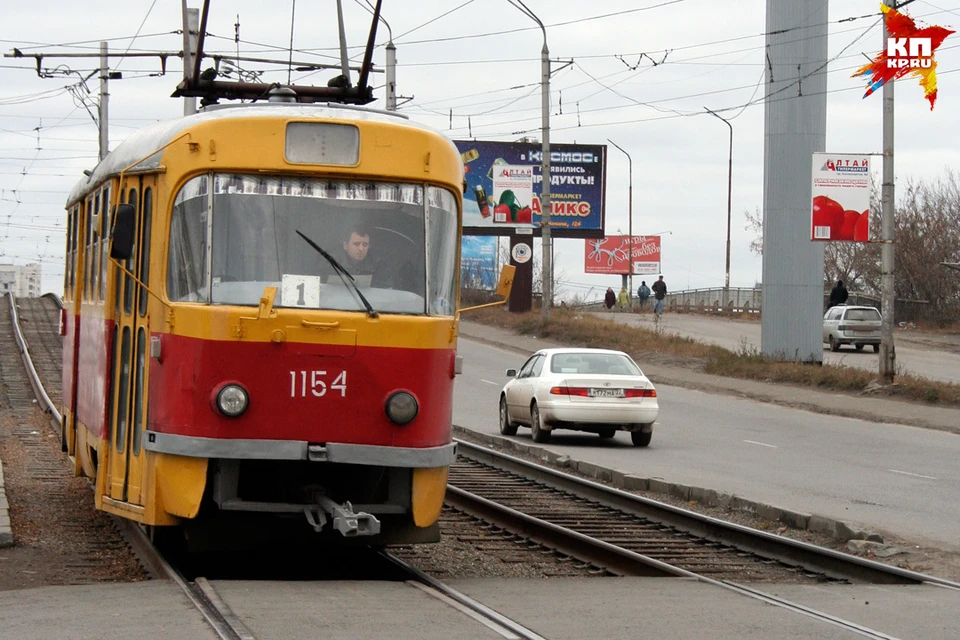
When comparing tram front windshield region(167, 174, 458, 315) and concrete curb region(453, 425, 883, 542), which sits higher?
tram front windshield region(167, 174, 458, 315)

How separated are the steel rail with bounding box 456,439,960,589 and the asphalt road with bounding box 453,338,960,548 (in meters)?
A: 1.52

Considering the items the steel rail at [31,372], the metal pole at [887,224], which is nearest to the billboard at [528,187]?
the steel rail at [31,372]

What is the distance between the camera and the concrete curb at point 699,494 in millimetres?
12531

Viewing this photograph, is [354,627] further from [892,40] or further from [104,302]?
[892,40]

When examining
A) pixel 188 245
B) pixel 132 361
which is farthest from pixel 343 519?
pixel 132 361

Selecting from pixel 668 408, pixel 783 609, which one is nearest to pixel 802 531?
pixel 783 609

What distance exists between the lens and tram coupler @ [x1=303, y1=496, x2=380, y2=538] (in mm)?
8750

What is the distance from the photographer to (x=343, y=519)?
28.8ft

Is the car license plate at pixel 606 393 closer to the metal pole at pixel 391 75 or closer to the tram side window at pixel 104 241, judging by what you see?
the tram side window at pixel 104 241

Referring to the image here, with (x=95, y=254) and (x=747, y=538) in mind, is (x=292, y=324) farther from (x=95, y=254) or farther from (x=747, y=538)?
(x=747, y=538)

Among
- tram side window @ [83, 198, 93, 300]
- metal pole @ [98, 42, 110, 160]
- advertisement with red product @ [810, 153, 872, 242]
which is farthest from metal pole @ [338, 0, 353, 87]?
metal pole @ [98, 42, 110, 160]

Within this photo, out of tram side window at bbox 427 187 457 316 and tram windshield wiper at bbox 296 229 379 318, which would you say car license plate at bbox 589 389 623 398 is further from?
tram windshield wiper at bbox 296 229 379 318

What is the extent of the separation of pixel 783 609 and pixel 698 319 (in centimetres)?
5688

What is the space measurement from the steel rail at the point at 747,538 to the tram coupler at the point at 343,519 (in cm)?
379
